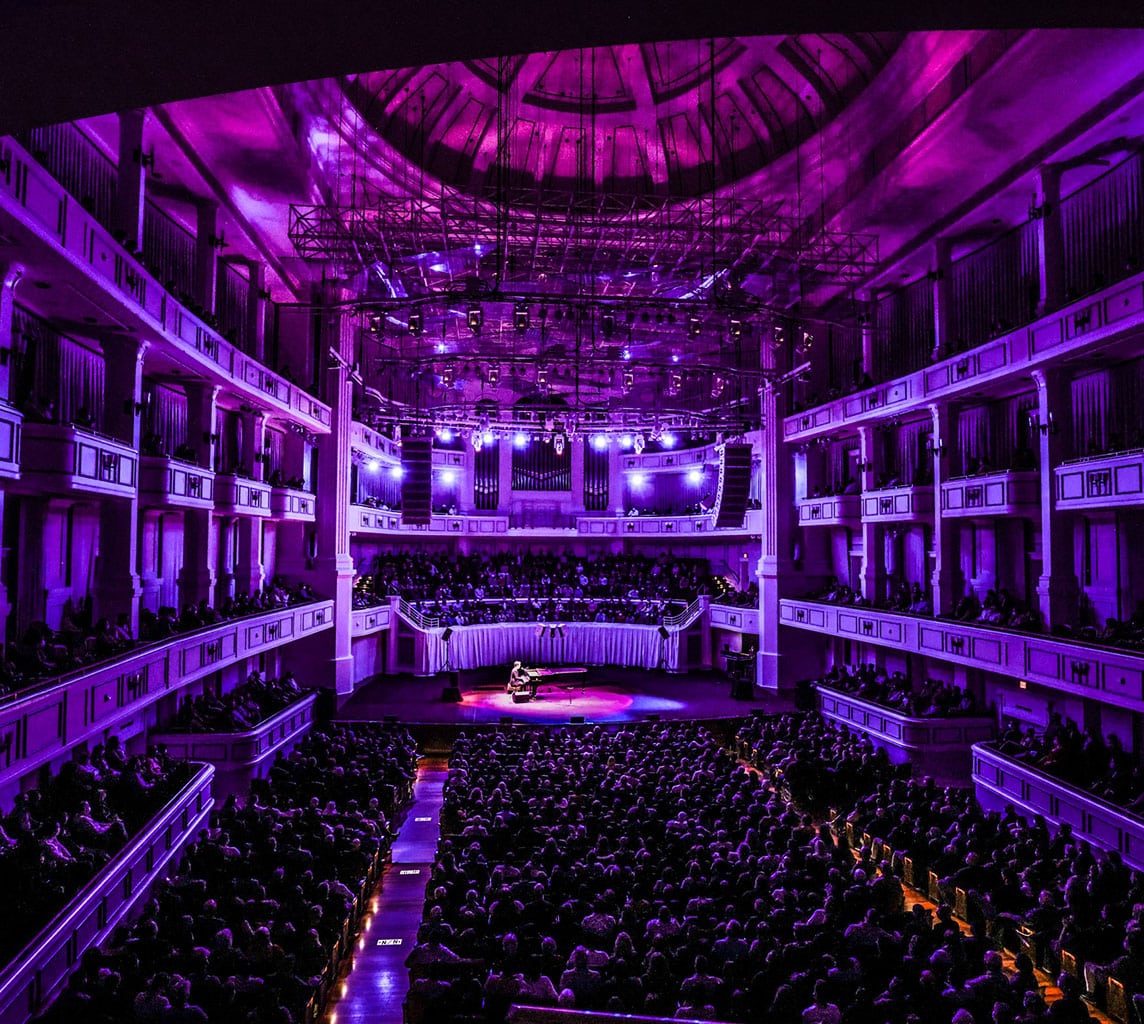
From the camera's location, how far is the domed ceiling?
16953 mm

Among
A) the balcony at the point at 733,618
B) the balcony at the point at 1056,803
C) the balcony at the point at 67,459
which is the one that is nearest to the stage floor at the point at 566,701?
the balcony at the point at 733,618

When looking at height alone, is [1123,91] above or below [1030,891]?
above

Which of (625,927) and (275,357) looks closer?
(625,927)

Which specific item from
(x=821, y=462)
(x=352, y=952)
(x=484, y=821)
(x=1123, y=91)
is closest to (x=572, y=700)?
(x=821, y=462)

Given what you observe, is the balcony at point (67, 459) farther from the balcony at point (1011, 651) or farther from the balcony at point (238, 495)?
the balcony at point (1011, 651)

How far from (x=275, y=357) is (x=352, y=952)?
54.9 ft

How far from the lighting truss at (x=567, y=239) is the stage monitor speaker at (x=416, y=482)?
4.52 metres

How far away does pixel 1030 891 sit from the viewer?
29.3ft

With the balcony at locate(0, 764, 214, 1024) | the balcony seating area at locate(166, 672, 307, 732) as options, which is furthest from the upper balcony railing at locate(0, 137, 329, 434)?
the balcony at locate(0, 764, 214, 1024)

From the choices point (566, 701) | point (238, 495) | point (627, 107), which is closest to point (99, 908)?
point (238, 495)

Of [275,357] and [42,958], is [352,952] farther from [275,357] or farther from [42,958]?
[275,357]

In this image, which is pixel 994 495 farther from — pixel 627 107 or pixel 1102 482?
pixel 627 107

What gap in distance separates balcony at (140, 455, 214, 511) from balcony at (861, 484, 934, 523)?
15265 millimetres

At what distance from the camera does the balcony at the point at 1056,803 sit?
9.97 meters
